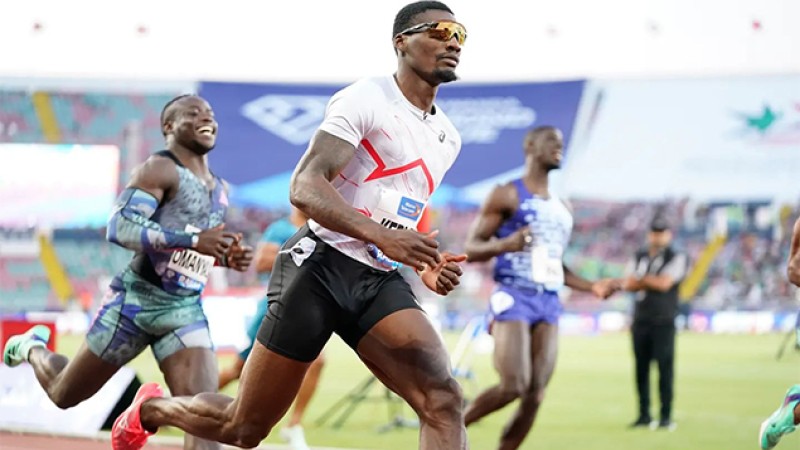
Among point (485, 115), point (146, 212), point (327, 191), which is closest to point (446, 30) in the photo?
point (327, 191)

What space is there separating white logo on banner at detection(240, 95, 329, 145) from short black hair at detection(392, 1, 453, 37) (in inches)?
891

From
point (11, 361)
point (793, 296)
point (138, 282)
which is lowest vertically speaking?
point (793, 296)

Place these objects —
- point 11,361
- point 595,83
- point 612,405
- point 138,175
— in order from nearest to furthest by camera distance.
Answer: point 138,175
point 11,361
point 612,405
point 595,83

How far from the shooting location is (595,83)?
30.2 metres

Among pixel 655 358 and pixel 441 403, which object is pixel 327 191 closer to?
pixel 441 403

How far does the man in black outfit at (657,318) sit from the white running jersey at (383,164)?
726 centimetres

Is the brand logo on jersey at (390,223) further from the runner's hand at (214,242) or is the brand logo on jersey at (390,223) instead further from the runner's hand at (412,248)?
the runner's hand at (214,242)

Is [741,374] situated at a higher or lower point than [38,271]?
higher

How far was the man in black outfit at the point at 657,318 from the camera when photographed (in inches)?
460

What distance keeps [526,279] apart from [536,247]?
26 cm

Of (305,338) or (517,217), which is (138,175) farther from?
(517,217)

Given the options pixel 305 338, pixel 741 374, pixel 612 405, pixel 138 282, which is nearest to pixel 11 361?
pixel 138 282

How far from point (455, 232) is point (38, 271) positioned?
13.9 metres

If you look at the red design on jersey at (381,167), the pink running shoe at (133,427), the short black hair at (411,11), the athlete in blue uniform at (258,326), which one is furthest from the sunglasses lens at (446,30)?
the athlete in blue uniform at (258,326)
